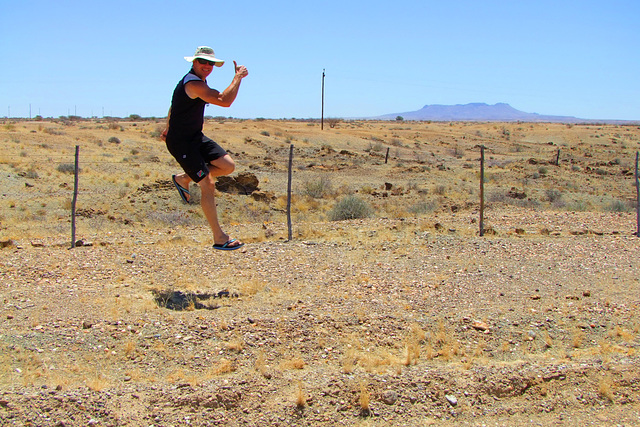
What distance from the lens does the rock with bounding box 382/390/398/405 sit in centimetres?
445

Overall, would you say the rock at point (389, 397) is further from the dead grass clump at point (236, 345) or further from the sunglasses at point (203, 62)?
the sunglasses at point (203, 62)

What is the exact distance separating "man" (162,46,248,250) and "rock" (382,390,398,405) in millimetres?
2762

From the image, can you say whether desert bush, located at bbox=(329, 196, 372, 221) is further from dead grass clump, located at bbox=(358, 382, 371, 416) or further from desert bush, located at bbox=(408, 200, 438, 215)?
dead grass clump, located at bbox=(358, 382, 371, 416)

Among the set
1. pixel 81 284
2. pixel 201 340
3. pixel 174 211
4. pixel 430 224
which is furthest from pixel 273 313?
pixel 174 211

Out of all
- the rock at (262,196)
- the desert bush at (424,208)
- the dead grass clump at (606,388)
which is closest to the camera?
the dead grass clump at (606,388)

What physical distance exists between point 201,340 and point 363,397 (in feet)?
5.23

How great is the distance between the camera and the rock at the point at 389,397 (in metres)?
4.45

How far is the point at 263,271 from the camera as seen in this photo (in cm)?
728

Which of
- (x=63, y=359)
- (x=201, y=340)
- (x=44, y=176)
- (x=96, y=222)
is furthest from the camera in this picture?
(x=44, y=176)

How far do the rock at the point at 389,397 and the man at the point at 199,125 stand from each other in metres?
2.76

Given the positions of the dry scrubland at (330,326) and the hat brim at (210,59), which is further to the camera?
the hat brim at (210,59)

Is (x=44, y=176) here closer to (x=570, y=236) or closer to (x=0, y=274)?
(x=0, y=274)

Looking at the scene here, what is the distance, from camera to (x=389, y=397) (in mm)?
4457

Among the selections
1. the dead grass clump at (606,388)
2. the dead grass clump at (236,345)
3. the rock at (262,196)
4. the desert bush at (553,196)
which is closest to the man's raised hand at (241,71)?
the dead grass clump at (236,345)
